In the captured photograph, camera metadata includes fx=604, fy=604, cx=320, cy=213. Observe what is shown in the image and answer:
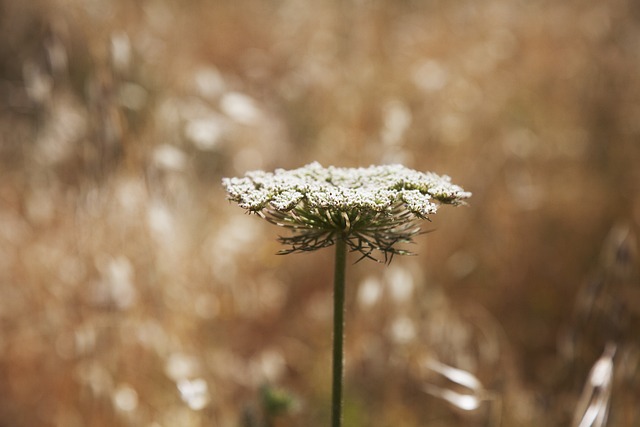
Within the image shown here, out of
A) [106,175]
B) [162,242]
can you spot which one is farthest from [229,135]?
[106,175]

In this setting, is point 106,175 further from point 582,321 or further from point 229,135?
point 582,321

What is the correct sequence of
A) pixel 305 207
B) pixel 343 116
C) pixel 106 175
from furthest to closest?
pixel 343 116, pixel 106 175, pixel 305 207

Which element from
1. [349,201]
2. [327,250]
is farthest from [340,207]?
[327,250]

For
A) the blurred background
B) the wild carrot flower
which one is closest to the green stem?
the wild carrot flower

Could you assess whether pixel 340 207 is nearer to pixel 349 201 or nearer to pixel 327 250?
pixel 349 201

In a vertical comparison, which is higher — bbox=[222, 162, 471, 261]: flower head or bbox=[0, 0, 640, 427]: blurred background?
bbox=[0, 0, 640, 427]: blurred background

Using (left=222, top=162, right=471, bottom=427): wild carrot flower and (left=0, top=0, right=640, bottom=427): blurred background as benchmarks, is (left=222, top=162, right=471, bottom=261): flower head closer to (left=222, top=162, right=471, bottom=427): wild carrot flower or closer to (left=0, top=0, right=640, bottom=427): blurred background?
(left=222, top=162, right=471, bottom=427): wild carrot flower
